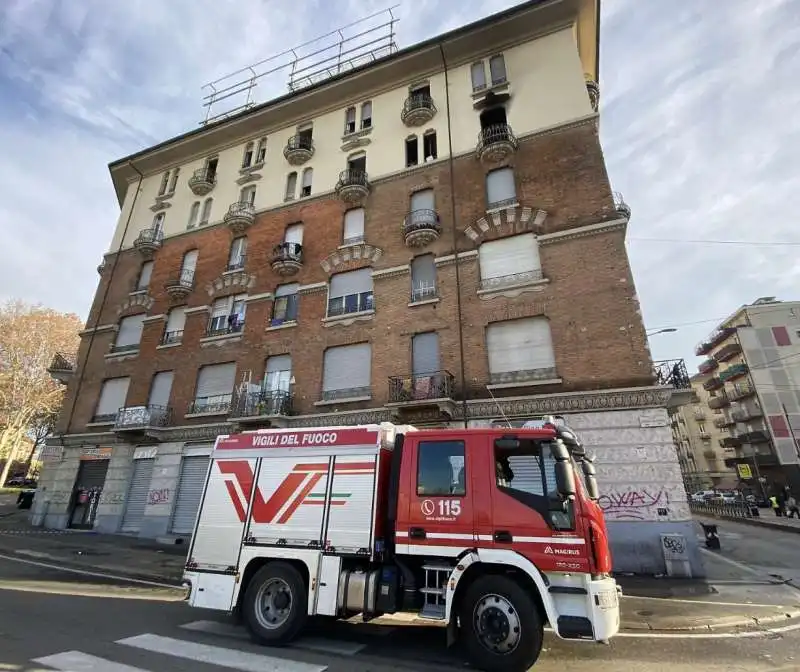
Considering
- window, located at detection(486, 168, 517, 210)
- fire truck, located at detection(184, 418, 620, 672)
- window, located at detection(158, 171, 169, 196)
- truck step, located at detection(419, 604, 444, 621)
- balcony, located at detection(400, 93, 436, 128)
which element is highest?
window, located at detection(158, 171, 169, 196)

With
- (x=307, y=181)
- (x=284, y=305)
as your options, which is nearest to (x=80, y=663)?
(x=284, y=305)

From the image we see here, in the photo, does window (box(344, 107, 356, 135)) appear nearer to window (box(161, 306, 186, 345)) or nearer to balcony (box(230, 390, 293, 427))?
window (box(161, 306, 186, 345))

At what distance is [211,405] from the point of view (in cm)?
1994

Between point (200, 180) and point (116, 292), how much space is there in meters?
8.55

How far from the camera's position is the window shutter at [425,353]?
54.2ft

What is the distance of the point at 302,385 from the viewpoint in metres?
18.3

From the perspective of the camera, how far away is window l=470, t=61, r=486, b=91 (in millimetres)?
20453

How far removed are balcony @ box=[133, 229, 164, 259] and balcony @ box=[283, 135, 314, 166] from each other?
949cm

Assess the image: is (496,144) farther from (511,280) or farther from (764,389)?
(764,389)

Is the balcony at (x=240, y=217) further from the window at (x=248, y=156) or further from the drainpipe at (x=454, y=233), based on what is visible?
the drainpipe at (x=454, y=233)

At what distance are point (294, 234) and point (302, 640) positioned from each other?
1917 centimetres

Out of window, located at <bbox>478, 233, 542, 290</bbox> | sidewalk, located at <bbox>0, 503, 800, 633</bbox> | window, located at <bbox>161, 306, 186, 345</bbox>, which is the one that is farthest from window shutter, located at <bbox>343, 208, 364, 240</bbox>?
sidewalk, located at <bbox>0, 503, 800, 633</bbox>

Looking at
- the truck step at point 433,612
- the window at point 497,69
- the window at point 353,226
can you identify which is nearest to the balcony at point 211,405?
the window at point 353,226

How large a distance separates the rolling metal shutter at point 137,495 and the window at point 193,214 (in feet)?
45.3
